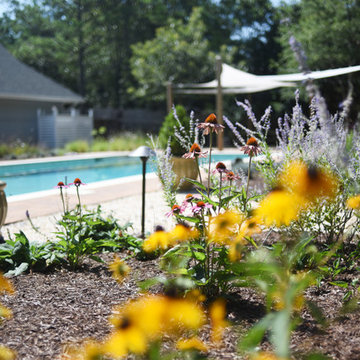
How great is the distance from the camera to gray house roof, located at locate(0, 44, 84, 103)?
1561 centimetres

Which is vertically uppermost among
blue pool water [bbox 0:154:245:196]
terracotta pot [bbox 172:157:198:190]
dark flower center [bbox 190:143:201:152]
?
dark flower center [bbox 190:143:201:152]

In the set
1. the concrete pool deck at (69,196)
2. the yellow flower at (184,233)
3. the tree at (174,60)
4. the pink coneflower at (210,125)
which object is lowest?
the concrete pool deck at (69,196)

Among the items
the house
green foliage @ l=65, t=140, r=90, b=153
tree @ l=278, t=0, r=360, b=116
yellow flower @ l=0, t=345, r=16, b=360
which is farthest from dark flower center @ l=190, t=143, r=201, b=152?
the house

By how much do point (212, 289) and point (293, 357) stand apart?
63 cm

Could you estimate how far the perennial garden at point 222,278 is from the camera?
4.33ft

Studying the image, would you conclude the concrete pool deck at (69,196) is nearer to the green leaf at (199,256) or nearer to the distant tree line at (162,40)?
the green leaf at (199,256)

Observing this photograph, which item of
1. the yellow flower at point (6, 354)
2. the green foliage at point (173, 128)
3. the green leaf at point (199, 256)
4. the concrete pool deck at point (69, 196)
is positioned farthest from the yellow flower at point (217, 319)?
the green foliage at point (173, 128)

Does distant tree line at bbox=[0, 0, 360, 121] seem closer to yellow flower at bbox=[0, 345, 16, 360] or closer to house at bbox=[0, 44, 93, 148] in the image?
house at bbox=[0, 44, 93, 148]

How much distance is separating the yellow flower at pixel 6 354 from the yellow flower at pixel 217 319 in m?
0.74

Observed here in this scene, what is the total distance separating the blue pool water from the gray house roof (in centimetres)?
452

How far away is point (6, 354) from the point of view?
5.00ft

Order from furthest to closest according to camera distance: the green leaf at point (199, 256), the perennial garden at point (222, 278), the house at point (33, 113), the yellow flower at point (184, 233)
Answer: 1. the house at point (33, 113)
2. the green leaf at point (199, 256)
3. the yellow flower at point (184, 233)
4. the perennial garden at point (222, 278)

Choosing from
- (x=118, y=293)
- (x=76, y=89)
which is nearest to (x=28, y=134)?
(x=76, y=89)

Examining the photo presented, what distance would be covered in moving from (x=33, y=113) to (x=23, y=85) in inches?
56.2
